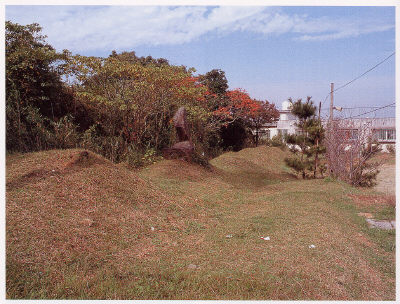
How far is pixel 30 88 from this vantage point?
860 cm

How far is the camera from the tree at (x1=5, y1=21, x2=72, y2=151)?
7.63m

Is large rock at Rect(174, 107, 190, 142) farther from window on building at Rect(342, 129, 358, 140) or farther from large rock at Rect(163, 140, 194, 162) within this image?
window on building at Rect(342, 129, 358, 140)

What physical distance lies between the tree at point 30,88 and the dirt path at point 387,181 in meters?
8.85

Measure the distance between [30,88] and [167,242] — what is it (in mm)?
5928

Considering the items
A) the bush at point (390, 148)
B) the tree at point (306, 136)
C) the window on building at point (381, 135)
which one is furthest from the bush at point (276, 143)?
the window on building at point (381, 135)

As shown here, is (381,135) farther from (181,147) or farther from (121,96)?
(121,96)

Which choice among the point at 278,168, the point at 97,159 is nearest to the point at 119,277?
the point at 97,159

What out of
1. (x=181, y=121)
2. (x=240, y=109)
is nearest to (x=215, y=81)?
(x=240, y=109)

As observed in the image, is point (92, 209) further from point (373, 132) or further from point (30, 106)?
point (373, 132)

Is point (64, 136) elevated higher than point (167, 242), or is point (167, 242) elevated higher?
point (64, 136)

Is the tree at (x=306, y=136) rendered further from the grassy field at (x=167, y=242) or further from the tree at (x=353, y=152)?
the grassy field at (x=167, y=242)

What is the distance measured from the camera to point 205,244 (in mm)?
4562
